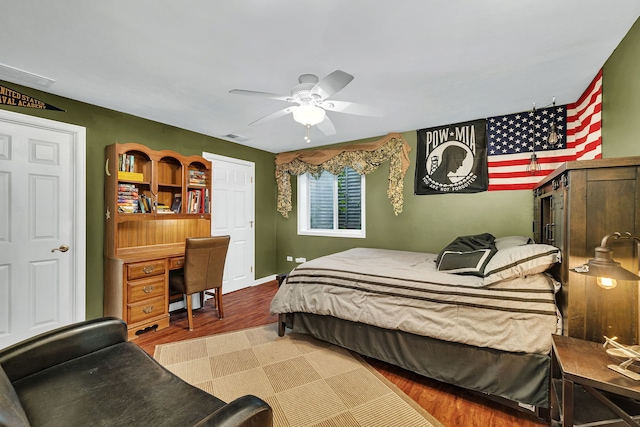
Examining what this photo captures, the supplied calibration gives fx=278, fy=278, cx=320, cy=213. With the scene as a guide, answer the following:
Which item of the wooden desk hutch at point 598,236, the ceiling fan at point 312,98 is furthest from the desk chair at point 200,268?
the wooden desk hutch at point 598,236

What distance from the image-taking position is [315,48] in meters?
1.93

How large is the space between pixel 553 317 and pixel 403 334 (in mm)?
949

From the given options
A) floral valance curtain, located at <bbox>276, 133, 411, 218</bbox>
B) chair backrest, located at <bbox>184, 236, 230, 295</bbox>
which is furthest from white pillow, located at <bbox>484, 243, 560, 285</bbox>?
chair backrest, located at <bbox>184, 236, 230, 295</bbox>

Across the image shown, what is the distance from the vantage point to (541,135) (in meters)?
3.11

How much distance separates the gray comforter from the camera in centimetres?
173

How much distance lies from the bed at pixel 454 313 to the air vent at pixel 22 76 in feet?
9.13

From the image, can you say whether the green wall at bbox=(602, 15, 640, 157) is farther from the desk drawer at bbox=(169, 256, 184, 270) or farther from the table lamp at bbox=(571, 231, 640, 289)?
the desk drawer at bbox=(169, 256, 184, 270)

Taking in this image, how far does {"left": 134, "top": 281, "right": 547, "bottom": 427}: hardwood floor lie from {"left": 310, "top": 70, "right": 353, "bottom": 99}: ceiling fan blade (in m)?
2.23

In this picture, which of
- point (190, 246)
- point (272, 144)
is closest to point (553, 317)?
point (190, 246)

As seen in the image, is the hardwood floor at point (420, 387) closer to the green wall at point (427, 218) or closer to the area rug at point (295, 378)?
the area rug at point (295, 378)

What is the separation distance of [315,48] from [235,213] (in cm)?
313

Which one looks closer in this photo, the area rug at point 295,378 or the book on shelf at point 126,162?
the area rug at point 295,378

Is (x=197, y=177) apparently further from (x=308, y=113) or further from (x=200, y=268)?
(x=308, y=113)

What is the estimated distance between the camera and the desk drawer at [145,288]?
2.79 m
